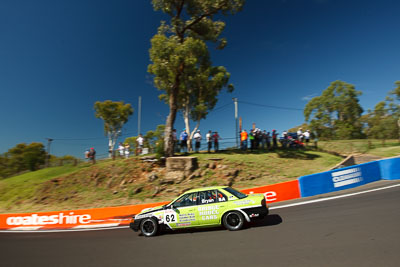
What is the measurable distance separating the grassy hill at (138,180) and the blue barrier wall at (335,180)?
10.9 ft

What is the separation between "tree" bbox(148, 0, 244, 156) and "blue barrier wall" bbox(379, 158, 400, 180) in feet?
42.8

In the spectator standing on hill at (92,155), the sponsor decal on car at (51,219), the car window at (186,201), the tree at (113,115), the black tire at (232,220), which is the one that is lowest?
the sponsor decal on car at (51,219)

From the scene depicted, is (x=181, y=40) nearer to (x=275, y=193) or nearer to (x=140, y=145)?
(x=140, y=145)

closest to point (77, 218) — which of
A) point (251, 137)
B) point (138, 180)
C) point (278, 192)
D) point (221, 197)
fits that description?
point (138, 180)

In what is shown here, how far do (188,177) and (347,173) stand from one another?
9.35 metres

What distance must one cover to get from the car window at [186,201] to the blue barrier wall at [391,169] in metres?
10.8

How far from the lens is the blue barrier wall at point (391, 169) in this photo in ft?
35.0

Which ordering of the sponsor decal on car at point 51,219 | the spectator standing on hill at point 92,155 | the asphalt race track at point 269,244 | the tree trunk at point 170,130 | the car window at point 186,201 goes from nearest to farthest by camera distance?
the asphalt race track at point 269,244 < the car window at point 186,201 < the sponsor decal on car at point 51,219 < the tree trunk at point 170,130 < the spectator standing on hill at point 92,155

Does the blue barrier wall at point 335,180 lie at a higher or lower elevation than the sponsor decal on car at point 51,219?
higher

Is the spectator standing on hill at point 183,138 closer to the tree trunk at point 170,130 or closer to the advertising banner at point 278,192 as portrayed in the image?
the tree trunk at point 170,130

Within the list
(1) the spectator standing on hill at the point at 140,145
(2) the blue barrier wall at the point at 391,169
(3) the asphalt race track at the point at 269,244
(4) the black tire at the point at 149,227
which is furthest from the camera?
(1) the spectator standing on hill at the point at 140,145

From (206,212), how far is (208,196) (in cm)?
49

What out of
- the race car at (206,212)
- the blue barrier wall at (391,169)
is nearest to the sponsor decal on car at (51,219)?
the race car at (206,212)

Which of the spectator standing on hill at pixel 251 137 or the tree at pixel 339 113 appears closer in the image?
the spectator standing on hill at pixel 251 137
